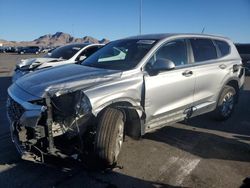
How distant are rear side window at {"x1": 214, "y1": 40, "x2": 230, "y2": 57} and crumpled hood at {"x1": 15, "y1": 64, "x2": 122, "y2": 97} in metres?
3.01

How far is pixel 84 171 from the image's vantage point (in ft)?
14.6

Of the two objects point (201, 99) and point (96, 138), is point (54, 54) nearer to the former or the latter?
point (201, 99)

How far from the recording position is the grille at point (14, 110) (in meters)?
4.25

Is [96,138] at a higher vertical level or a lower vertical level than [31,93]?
lower

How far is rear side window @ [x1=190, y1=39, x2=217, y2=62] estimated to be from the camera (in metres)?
6.03

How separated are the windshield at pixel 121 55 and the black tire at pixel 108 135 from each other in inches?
37.0

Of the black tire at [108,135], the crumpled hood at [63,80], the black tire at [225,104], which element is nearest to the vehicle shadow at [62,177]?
the black tire at [108,135]

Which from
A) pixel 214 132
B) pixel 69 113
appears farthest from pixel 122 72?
pixel 214 132

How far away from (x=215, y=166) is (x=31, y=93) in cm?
278

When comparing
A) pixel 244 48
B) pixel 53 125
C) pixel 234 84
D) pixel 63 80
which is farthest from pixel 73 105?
pixel 244 48

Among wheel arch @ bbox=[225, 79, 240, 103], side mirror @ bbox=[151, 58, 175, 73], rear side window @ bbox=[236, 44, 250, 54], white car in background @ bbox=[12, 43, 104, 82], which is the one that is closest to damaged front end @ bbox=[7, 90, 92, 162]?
side mirror @ bbox=[151, 58, 175, 73]

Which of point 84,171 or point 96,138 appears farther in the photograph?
point 84,171

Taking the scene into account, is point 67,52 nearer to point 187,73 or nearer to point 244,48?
point 187,73

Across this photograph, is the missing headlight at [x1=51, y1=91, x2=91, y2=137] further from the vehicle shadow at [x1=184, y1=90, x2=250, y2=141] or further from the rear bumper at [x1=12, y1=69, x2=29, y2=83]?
the rear bumper at [x1=12, y1=69, x2=29, y2=83]
